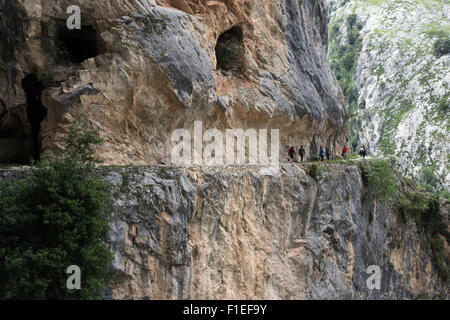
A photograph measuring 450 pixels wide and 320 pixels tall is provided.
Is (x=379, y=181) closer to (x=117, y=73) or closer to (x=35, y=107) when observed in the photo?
(x=117, y=73)

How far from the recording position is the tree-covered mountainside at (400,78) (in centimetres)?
6706

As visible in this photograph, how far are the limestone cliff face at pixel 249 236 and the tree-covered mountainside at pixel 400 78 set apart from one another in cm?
3983

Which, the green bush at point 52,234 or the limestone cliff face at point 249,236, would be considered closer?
the green bush at point 52,234

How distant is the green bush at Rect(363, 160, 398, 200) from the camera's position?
29.9 metres

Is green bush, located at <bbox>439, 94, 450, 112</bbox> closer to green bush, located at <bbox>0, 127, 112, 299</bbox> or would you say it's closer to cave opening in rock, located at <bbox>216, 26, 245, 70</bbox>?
cave opening in rock, located at <bbox>216, 26, 245, 70</bbox>

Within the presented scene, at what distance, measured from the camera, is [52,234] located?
36.1ft

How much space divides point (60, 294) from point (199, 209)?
6.72 m

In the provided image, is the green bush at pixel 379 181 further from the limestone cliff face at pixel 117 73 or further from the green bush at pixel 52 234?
the green bush at pixel 52 234

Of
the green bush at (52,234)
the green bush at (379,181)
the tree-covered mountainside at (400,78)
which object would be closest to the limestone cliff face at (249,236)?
the green bush at (379,181)

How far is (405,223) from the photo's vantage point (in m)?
34.3

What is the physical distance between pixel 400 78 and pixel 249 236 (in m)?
72.6

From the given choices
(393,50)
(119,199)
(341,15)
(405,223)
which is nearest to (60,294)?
(119,199)

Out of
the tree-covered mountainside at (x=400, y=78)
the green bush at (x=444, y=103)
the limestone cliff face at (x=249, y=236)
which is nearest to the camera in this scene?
the limestone cliff face at (x=249, y=236)

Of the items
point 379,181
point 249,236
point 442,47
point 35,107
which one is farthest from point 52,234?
point 442,47
